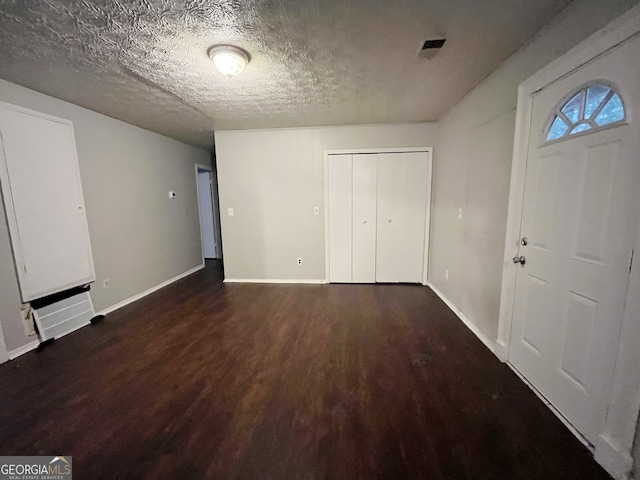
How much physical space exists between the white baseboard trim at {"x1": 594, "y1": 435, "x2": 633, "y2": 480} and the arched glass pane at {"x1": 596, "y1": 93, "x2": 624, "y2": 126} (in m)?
1.52

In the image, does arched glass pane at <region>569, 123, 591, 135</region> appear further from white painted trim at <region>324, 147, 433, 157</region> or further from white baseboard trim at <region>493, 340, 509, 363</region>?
white painted trim at <region>324, 147, 433, 157</region>

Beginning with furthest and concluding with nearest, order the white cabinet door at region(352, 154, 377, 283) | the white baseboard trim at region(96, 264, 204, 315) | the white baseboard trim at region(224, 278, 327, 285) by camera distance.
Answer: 1. the white baseboard trim at region(224, 278, 327, 285)
2. the white cabinet door at region(352, 154, 377, 283)
3. the white baseboard trim at region(96, 264, 204, 315)

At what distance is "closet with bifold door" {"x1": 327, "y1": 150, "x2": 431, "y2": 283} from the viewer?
3.60 m

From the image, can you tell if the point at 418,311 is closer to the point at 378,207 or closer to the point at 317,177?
the point at 378,207

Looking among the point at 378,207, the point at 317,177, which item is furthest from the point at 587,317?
the point at 317,177

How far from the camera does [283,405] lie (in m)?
1.59

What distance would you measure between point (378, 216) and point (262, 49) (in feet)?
8.40

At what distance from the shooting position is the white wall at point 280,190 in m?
3.62

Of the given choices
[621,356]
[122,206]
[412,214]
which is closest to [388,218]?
[412,214]

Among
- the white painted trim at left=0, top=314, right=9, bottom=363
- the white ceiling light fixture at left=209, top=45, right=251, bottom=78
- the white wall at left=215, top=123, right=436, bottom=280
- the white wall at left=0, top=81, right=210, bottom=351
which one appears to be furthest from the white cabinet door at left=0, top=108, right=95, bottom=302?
the white ceiling light fixture at left=209, top=45, right=251, bottom=78

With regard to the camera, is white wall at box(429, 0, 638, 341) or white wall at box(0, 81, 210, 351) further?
white wall at box(0, 81, 210, 351)

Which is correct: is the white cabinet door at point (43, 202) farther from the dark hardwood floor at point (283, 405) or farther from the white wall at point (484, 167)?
the white wall at point (484, 167)

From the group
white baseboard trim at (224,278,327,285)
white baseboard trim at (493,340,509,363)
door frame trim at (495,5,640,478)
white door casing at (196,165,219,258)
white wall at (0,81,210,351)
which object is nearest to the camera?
door frame trim at (495,5,640,478)

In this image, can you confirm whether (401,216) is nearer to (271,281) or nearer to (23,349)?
(271,281)
